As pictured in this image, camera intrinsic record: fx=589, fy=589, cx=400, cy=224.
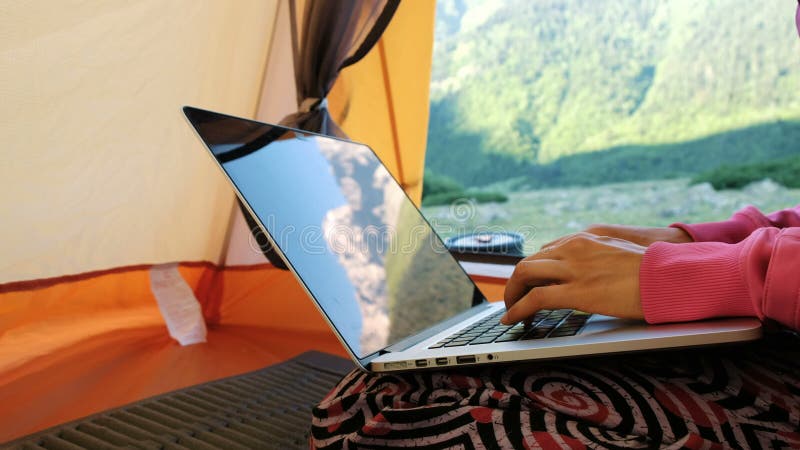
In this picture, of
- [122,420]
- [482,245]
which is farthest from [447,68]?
[122,420]

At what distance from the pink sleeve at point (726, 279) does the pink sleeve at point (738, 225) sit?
269mm

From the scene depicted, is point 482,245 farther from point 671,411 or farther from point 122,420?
point 671,411

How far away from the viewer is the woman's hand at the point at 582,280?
62cm

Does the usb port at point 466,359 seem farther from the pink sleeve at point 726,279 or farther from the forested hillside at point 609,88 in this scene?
the forested hillside at point 609,88

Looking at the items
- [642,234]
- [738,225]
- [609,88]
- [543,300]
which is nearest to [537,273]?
[543,300]

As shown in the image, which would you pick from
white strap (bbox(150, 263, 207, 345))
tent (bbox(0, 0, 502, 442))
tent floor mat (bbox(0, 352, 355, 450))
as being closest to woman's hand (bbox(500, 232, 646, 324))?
tent floor mat (bbox(0, 352, 355, 450))

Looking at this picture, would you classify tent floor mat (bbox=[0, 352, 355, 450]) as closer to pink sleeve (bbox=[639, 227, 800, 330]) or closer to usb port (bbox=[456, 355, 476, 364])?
usb port (bbox=[456, 355, 476, 364])

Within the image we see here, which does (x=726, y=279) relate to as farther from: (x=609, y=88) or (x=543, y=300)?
(x=609, y=88)

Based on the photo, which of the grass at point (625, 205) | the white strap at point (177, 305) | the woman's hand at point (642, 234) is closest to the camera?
the woman's hand at point (642, 234)

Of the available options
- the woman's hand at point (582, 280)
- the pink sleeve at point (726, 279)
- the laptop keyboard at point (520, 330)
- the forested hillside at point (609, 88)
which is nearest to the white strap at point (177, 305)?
the laptop keyboard at point (520, 330)

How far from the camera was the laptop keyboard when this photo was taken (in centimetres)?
66

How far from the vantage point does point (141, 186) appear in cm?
135

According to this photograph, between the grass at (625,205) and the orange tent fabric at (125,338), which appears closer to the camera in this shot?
the orange tent fabric at (125,338)

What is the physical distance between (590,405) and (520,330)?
0.58ft
